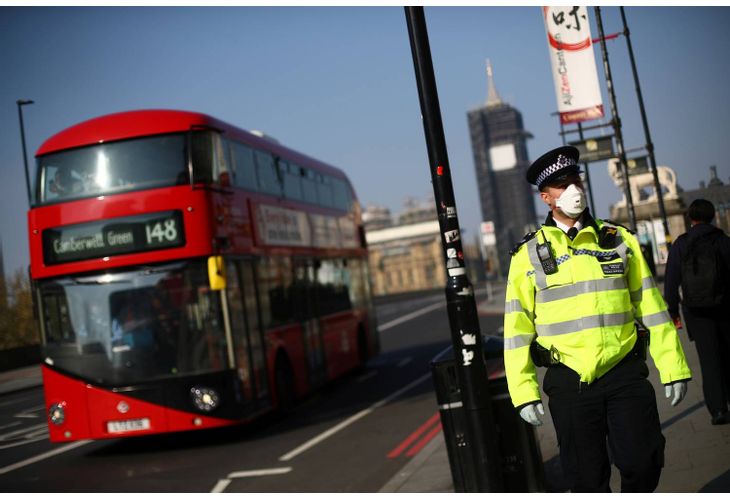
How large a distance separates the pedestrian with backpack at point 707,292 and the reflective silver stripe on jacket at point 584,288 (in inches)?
123

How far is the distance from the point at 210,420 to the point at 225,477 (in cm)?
181

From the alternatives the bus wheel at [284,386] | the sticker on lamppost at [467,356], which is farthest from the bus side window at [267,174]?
the sticker on lamppost at [467,356]

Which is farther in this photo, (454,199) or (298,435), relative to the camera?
(298,435)

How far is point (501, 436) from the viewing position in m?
6.37

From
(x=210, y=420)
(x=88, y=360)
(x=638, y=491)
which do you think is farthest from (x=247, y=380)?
(x=638, y=491)

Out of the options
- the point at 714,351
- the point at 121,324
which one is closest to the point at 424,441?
the point at 121,324

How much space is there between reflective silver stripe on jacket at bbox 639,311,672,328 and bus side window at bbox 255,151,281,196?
9.55 metres

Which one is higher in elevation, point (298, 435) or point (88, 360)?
point (88, 360)

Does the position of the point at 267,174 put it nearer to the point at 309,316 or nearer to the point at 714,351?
the point at 309,316

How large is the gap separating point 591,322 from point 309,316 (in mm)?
10776

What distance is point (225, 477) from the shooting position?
9125mm

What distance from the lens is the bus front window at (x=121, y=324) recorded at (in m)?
10.8

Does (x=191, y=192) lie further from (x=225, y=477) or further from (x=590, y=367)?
(x=590, y=367)

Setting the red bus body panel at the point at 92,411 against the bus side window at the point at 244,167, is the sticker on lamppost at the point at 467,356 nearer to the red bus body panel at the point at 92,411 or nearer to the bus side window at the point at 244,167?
the red bus body panel at the point at 92,411
